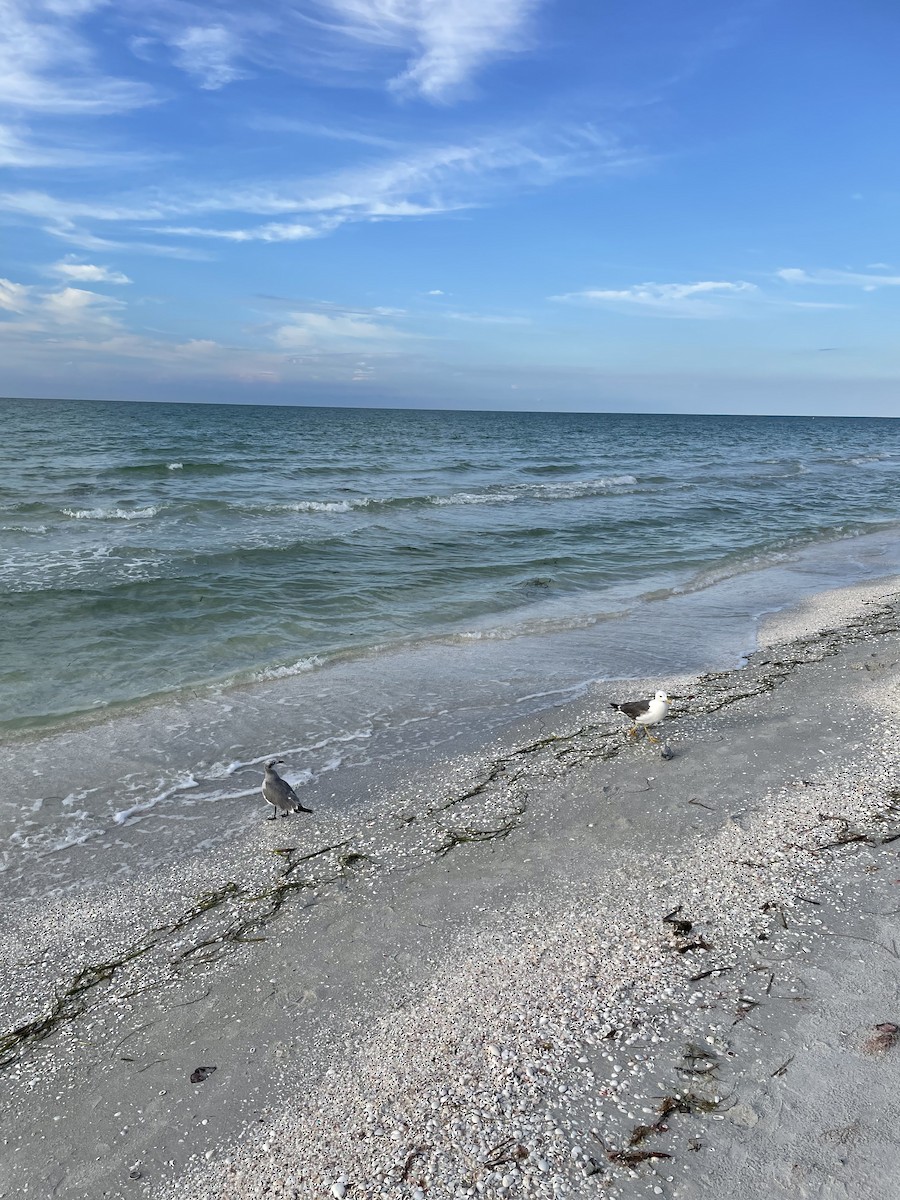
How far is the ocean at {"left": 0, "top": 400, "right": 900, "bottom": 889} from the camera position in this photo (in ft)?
27.4

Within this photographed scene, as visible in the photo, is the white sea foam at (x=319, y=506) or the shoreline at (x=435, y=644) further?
the white sea foam at (x=319, y=506)

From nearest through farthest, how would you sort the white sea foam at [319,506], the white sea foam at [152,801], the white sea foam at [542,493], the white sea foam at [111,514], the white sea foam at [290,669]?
the white sea foam at [152,801], the white sea foam at [290,669], the white sea foam at [111,514], the white sea foam at [319,506], the white sea foam at [542,493]

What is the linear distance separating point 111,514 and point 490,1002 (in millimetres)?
23075

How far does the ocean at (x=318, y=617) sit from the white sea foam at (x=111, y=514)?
178 millimetres

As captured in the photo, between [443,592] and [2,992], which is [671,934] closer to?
[2,992]

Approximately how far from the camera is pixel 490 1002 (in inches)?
183

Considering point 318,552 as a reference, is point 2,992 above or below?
below

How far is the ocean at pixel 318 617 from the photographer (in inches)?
328

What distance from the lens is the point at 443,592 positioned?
648 inches

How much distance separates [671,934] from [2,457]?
42291 millimetres

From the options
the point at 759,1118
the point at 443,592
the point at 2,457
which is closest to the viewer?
A: the point at 759,1118

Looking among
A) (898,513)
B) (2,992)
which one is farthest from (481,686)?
(898,513)

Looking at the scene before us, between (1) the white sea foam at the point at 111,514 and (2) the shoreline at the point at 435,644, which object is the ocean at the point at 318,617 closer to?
(2) the shoreline at the point at 435,644

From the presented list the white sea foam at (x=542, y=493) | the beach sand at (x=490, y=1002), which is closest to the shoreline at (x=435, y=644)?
the beach sand at (x=490, y=1002)
